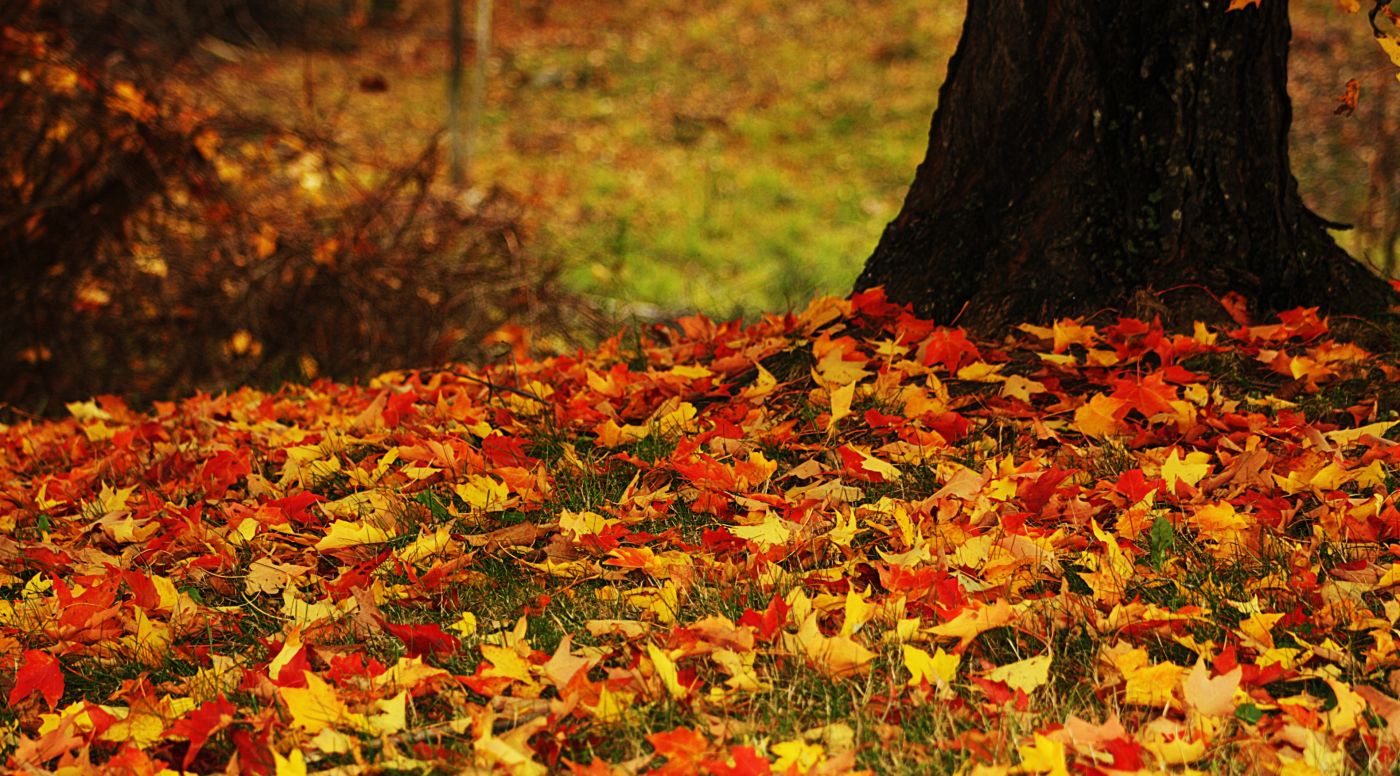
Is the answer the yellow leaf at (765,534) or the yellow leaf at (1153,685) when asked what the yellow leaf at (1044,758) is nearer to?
the yellow leaf at (1153,685)

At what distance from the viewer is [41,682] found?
2.19m

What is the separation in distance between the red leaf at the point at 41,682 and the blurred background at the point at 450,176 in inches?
90.5

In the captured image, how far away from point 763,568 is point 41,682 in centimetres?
129

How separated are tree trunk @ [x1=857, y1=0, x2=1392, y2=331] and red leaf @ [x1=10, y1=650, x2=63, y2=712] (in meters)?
2.51

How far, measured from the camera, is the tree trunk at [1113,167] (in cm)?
359

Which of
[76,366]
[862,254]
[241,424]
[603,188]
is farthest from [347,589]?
[603,188]

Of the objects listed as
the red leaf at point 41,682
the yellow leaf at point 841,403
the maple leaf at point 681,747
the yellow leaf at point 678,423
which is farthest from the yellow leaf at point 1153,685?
the red leaf at point 41,682

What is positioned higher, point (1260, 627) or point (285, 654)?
point (1260, 627)

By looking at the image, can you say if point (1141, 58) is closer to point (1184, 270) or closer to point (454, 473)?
point (1184, 270)

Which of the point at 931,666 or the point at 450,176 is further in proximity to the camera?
the point at 450,176

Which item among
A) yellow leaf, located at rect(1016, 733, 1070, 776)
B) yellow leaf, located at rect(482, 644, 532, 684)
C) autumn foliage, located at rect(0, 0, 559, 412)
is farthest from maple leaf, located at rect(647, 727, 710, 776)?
autumn foliage, located at rect(0, 0, 559, 412)

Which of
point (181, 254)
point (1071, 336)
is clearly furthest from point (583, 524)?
point (181, 254)

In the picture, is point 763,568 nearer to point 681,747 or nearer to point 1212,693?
point 681,747

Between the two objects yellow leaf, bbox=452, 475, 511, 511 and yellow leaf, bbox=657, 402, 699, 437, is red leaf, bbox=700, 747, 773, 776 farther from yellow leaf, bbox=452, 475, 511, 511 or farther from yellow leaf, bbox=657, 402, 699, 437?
yellow leaf, bbox=657, 402, 699, 437
